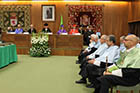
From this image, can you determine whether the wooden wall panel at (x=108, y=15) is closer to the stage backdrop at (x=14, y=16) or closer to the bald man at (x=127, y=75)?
the stage backdrop at (x=14, y=16)

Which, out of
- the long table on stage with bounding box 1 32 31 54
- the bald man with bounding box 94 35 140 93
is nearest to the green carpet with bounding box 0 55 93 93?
the bald man with bounding box 94 35 140 93

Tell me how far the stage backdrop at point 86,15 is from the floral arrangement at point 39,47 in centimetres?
366

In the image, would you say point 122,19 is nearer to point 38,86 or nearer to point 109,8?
point 109,8

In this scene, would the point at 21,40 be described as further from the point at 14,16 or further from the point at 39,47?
the point at 14,16

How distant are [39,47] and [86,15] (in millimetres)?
4633

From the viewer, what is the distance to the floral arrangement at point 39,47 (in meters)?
7.82

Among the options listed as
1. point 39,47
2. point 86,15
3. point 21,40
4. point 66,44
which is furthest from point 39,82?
point 86,15

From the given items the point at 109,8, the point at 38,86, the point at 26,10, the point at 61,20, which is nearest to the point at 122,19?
the point at 109,8

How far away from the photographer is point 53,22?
11.3 metres

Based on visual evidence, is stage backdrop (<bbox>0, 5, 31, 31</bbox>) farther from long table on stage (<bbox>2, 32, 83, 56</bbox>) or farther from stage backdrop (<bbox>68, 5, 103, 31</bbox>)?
long table on stage (<bbox>2, 32, 83, 56</bbox>)

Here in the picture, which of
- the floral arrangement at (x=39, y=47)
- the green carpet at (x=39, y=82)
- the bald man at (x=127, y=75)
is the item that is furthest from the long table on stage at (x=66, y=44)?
the bald man at (x=127, y=75)

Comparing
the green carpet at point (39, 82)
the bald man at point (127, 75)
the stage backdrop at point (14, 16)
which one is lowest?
the green carpet at point (39, 82)

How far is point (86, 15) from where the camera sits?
11117mm

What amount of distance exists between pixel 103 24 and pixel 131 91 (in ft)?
29.5
